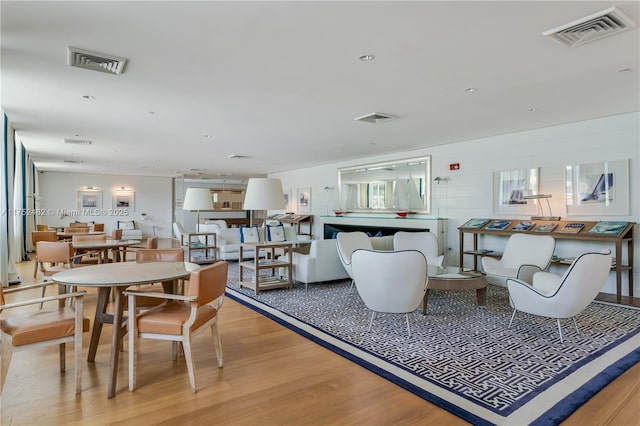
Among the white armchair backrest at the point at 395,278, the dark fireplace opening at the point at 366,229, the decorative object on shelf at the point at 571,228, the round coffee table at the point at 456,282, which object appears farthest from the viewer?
the dark fireplace opening at the point at 366,229

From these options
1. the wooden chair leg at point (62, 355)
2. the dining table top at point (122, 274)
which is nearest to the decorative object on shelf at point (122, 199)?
the dining table top at point (122, 274)

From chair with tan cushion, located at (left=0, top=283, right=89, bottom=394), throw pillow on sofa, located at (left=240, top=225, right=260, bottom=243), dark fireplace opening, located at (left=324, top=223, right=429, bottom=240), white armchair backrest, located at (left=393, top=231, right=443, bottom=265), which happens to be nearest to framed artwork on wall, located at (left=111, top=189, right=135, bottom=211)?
dark fireplace opening, located at (left=324, top=223, right=429, bottom=240)

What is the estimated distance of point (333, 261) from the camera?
6078 millimetres

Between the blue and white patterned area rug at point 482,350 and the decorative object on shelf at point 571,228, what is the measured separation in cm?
104

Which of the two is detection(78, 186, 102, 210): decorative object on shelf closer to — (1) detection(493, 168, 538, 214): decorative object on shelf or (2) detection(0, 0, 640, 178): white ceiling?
(2) detection(0, 0, 640, 178): white ceiling

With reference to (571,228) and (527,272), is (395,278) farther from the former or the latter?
(571,228)

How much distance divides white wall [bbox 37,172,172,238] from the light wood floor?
12727mm

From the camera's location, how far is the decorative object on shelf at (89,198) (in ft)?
46.4

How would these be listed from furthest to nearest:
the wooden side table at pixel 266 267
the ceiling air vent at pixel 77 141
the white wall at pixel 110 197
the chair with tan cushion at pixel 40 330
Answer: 1. the white wall at pixel 110 197
2. the ceiling air vent at pixel 77 141
3. the wooden side table at pixel 266 267
4. the chair with tan cushion at pixel 40 330

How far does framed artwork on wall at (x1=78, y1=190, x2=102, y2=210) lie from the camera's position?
1414 cm

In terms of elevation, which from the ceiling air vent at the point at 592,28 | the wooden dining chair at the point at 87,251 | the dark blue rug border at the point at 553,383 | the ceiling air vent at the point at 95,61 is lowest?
the dark blue rug border at the point at 553,383

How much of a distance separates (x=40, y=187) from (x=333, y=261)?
1274 centimetres

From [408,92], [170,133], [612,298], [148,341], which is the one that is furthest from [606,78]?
[170,133]

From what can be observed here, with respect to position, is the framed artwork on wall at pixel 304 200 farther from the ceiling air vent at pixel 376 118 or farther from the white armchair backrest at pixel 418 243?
the ceiling air vent at pixel 376 118
